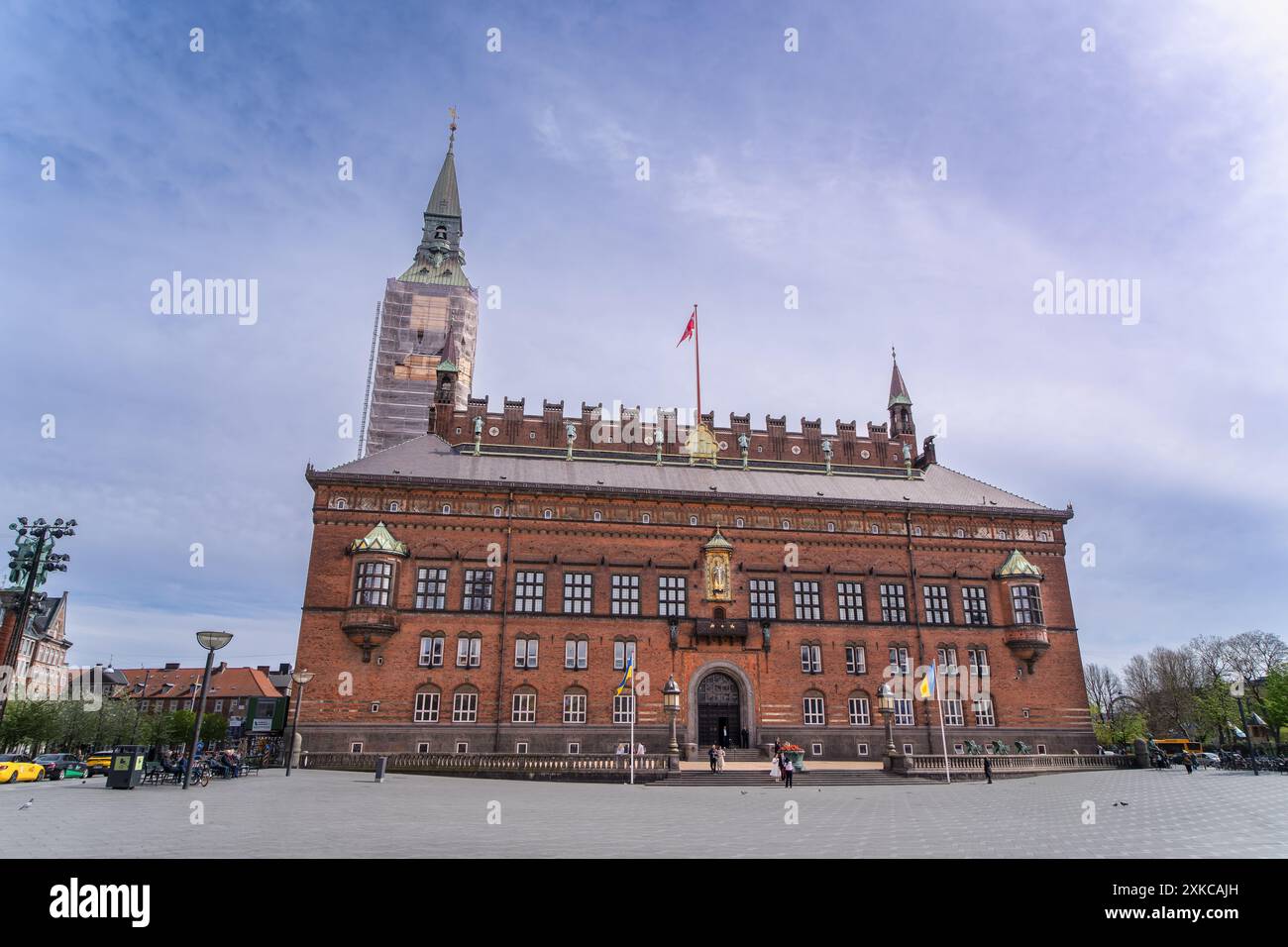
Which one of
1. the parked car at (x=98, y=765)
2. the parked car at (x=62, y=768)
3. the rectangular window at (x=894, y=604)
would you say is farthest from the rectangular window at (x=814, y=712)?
the parked car at (x=98, y=765)

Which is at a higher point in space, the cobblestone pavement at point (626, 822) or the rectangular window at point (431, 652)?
the rectangular window at point (431, 652)

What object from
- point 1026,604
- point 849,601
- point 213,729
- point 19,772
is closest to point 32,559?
point 19,772

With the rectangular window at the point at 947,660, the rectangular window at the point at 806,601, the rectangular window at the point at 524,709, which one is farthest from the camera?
the rectangular window at the point at 806,601

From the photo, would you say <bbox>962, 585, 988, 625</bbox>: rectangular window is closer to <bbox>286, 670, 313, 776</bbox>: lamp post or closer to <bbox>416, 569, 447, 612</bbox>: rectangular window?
<bbox>416, 569, 447, 612</bbox>: rectangular window

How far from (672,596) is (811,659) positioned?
9.29 metres

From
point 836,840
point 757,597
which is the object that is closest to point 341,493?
point 757,597

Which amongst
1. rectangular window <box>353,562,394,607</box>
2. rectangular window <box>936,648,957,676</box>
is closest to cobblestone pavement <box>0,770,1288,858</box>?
rectangular window <box>353,562,394,607</box>

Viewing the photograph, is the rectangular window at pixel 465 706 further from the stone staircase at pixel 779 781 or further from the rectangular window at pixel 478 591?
the stone staircase at pixel 779 781

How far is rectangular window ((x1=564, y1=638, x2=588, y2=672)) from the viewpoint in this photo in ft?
140

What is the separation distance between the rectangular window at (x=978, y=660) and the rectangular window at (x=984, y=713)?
5.43 feet

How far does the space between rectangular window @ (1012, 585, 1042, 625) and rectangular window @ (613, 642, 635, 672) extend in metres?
24.4

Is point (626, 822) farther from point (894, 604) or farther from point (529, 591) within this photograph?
point (894, 604)

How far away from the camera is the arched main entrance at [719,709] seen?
1697 inches

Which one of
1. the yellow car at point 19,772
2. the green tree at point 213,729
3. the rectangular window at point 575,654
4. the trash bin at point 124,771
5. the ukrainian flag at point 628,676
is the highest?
the rectangular window at point 575,654
